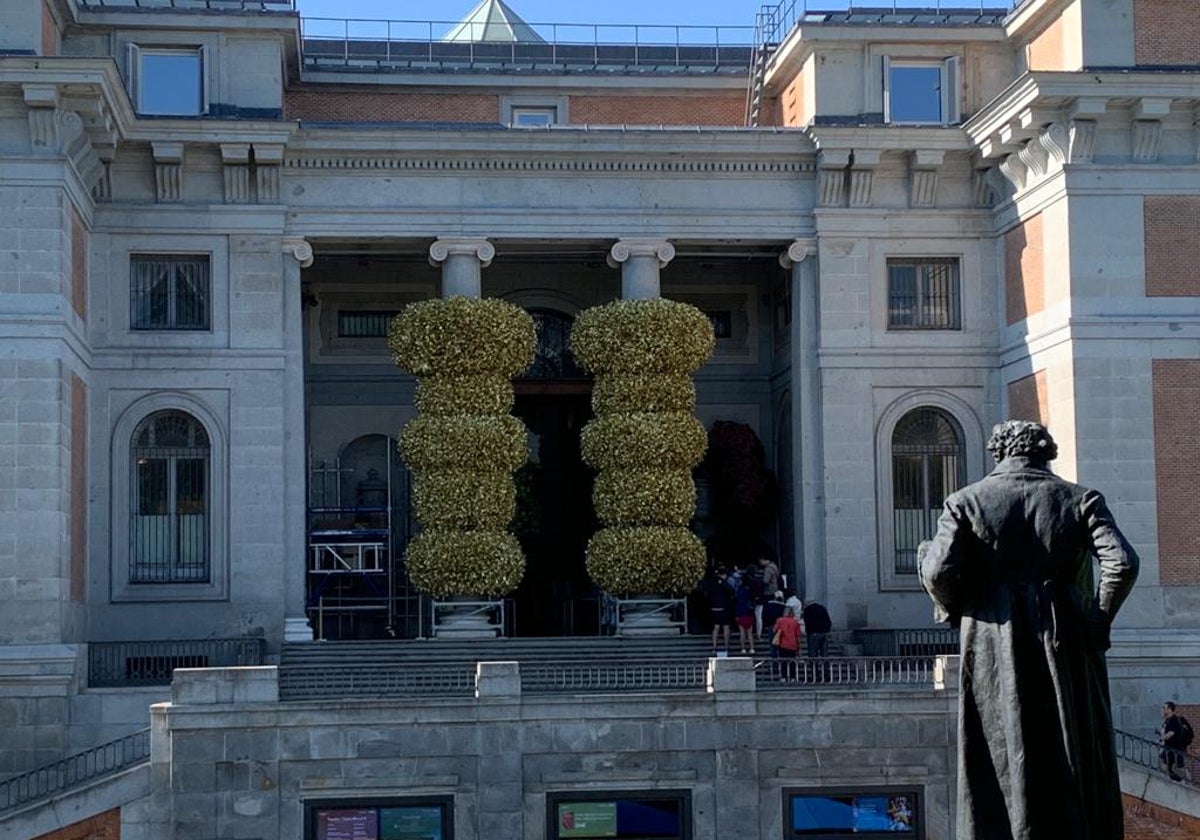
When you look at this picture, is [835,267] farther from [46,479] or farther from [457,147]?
[46,479]

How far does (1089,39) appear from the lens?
32.4m

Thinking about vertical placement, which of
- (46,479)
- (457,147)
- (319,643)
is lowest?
(319,643)

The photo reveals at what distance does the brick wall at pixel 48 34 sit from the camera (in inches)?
1248

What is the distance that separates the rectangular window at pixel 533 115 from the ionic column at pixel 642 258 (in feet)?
16.1

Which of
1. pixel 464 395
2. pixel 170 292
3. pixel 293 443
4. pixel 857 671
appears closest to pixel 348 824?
pixel 857 671

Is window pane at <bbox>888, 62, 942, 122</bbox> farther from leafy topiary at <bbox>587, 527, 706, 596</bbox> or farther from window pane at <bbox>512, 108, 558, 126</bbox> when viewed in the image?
leafy topiary at <bbox>587, 527, 706, 596</bbox>

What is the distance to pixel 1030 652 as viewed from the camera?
30.7 feet

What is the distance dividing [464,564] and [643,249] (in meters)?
6.47

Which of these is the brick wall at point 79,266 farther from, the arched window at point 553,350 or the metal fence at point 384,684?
the arched window at point 553,350

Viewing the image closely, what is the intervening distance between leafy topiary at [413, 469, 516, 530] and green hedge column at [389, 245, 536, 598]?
0.06ft

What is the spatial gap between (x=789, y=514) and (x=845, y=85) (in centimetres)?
831

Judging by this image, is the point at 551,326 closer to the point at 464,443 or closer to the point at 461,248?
the point at 461,248

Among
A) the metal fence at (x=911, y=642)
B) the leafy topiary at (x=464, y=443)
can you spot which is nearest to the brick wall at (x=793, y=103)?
the leafy topiary at (x=464, y=443)

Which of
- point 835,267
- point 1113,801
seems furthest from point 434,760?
point 1113,801
